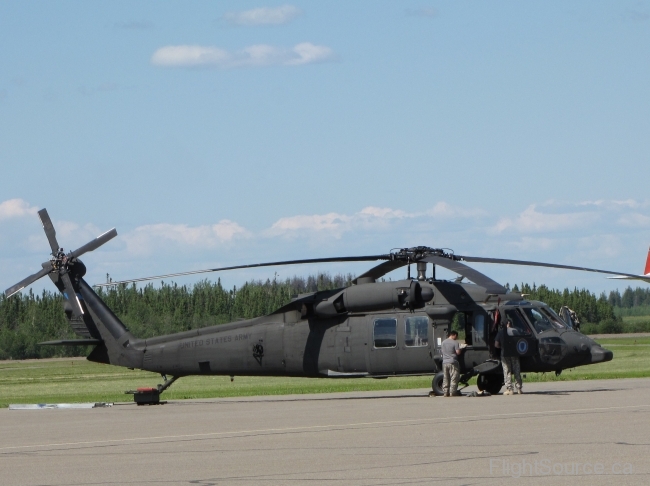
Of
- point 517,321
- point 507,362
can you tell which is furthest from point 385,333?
point 517,321

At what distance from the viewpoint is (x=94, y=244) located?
2953 cm

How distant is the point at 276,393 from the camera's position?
32.6 m

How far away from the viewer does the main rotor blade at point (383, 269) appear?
84.7 feet

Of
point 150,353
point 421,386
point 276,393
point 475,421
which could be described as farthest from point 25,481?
point 421,386

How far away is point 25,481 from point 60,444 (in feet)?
14.8

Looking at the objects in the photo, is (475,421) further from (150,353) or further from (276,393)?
(276,393)

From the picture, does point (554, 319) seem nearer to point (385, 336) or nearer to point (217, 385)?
point (385, 336)

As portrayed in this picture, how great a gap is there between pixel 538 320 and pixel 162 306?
3171 inches

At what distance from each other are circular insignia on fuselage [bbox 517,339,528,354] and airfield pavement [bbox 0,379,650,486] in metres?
1.72

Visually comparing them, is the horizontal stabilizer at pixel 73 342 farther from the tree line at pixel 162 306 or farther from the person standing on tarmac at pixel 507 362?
the tree line at pixel 162 306

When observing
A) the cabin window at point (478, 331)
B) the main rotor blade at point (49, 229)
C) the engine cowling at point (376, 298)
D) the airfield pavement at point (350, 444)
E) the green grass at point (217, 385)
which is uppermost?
the main rotor blade at point (49, 229)

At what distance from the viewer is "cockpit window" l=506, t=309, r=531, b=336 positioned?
83.4 ft

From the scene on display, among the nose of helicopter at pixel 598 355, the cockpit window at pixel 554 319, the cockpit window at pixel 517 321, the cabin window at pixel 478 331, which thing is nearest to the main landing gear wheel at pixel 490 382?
the cabin window at pixel 478 331

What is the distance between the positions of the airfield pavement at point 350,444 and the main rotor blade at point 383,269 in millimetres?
3672
